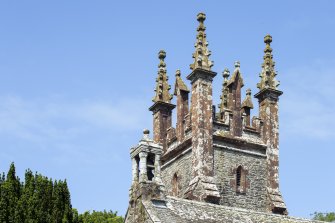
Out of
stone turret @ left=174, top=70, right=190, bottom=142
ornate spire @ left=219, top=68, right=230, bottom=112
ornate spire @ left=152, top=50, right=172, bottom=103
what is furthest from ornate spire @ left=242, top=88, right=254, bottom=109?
ornate spire @ left=152, top=50, right=172, bottom=103

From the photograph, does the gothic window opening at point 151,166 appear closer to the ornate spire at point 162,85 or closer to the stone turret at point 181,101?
the stone turret at point 181,101

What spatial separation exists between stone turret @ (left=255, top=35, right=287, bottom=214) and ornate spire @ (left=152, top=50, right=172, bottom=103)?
5.56 metres

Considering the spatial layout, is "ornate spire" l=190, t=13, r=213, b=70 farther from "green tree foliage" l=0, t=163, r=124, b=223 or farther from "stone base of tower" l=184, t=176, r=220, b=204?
"green tree foliage" l=0, t=163, r=124, b=223

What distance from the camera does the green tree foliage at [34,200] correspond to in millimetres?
35156

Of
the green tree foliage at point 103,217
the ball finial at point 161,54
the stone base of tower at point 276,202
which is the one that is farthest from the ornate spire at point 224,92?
the green tree foliage at point 103,217

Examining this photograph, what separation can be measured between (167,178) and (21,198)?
45.2 feet

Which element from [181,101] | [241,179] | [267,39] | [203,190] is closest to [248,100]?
[181,101]

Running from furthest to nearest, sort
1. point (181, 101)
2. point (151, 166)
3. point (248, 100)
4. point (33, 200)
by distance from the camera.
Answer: point (248, 100), point (181, 101), point (33, 200), point (151, 166)

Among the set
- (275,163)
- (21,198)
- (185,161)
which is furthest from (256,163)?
(21,198)

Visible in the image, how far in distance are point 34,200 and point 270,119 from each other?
17.9m

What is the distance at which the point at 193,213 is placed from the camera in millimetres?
33438

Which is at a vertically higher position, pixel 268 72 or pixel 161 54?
pixel 161 54

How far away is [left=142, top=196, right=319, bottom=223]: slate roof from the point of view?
106 feet

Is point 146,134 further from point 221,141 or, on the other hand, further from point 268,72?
point 268,72
